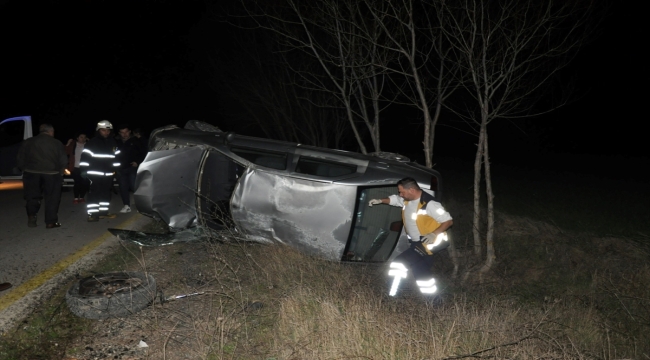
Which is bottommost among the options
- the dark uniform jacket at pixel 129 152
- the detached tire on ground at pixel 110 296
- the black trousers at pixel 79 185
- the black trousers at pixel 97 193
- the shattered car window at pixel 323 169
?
the black trousers at pixel 79 185

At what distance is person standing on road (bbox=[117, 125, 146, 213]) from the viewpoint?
31.2ft

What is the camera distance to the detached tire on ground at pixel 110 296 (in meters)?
4.10

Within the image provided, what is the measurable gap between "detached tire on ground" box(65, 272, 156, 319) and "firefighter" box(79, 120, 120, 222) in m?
4.42

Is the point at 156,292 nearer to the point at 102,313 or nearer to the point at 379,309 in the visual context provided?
the point at 102,313

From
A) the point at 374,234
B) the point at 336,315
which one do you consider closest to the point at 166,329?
the point at 336,315

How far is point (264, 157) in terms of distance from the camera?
22.1 feet

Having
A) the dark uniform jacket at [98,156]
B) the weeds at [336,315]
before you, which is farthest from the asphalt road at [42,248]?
the dark uniform jacket at [98,156]

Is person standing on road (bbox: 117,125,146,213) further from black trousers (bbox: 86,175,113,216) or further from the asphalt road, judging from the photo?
black trousers (bbox: 86,175,113,216)

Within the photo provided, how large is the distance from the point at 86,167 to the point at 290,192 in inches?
171

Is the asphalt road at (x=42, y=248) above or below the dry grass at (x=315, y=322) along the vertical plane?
below

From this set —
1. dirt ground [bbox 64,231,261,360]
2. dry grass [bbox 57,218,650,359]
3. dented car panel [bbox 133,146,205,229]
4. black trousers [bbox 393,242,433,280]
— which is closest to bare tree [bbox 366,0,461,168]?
black trousers [bbox 393,242,433,280]

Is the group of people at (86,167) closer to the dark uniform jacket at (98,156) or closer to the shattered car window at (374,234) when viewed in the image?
the dark uniform jacket at (98,156)

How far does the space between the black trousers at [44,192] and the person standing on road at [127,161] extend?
151cm

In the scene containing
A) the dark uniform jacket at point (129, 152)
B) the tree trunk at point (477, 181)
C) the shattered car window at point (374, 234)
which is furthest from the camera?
the dark uniform jacket at point (129, 152)
